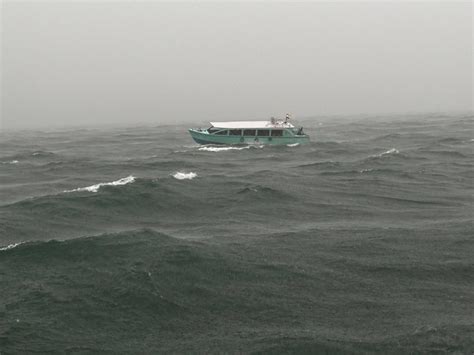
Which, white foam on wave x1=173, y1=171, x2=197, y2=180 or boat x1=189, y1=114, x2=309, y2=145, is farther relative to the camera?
boat x1=189, y1=114, x2=309, y2=145

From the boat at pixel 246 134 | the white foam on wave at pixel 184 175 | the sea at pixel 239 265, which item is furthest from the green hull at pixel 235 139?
the sea at pixel 239 265

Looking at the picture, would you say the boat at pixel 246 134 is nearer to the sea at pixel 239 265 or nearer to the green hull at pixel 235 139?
the green hull at pixel 235 139

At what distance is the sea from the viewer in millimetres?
19094

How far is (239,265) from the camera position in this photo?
26719 mm

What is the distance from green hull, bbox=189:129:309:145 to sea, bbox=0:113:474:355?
3652 cm

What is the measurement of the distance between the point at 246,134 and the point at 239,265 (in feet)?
218

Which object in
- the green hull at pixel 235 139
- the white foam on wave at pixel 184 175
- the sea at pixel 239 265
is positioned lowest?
the sea at pixel 239 265

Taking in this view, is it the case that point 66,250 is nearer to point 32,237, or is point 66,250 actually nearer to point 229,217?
point 32,237

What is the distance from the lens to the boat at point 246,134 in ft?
296

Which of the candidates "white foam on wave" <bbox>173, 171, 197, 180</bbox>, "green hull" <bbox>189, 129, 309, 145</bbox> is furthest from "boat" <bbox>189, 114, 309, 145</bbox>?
"white foam on wave" <bbox>173, 171, 197, 180</bbox>

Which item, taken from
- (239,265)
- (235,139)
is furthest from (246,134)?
(239,265)

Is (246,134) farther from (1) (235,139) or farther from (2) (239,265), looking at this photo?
(2) (239,265)

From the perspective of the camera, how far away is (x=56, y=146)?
4092 inches

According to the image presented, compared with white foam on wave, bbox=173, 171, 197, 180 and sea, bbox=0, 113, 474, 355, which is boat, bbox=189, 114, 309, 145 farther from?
sea, bbox=0, 113, 474, 355
